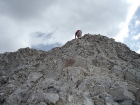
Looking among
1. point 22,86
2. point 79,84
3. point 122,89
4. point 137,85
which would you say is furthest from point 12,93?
point 137,85

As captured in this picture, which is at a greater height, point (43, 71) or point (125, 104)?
point (43, 71)

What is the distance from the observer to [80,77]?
12.9 metres

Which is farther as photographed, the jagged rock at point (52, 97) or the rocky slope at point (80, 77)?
the rocky slope at point (80, 77)

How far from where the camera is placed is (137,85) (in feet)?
42.5

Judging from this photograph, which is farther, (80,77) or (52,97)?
(80,77)

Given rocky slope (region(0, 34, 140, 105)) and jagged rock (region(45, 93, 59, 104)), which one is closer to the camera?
jagged rock (region(45, 93, 59, 104))

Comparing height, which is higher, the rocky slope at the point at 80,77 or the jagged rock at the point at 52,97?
the rocky slope at the point at 80,77

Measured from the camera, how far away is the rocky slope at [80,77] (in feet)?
37.4

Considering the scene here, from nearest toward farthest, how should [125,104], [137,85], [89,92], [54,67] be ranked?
[125,104] → [89,92] → [137,85] → [54,67]

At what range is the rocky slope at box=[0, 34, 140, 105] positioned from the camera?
11.4m

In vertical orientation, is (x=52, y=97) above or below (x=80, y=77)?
below

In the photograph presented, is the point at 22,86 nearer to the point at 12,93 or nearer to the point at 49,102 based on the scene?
the point at 12,93

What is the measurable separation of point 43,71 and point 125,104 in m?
5.98

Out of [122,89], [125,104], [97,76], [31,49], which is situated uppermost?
[31,49]
